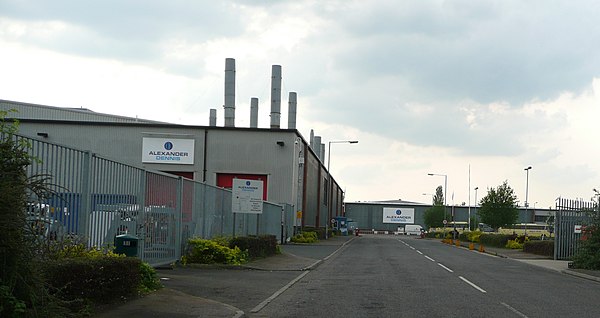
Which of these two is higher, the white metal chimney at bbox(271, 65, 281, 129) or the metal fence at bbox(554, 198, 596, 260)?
the white metal chimney at bbox(271, 65, 281, 129)

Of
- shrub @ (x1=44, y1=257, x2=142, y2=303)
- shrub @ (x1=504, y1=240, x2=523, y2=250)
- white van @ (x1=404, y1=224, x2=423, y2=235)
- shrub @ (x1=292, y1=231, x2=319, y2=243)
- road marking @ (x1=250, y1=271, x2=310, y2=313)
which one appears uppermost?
shrub @ (x1=44, y1=257, x2=142, y2=303)

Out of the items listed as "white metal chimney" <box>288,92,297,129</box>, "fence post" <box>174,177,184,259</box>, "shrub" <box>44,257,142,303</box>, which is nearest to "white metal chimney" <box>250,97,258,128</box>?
"white metal chimney" <box>288,92,297,129</box>

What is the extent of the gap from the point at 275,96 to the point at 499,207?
26.8m

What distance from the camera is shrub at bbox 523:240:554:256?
38.5 m

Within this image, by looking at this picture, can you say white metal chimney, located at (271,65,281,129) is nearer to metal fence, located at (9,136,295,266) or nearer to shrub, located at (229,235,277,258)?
shrub, located at (229,235,277,258)

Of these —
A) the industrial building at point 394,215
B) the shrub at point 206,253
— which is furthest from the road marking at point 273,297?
the industrial building at point 394,215

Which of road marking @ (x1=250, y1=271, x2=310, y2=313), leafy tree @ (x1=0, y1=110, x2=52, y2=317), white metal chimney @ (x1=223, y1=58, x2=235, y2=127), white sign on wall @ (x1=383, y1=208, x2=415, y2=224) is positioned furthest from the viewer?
white sign on wall @ (x1=383, y1=208, x2=415, y2=224)

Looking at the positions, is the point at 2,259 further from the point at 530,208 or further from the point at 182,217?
the point at 530,208

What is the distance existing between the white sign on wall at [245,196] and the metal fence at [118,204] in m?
0.61

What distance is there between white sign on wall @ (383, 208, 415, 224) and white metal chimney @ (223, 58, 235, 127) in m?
83.1

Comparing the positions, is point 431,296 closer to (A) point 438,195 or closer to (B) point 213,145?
(B) point 213,145

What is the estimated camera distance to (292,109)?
73.8 m

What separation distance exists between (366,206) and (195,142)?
99.2 metres

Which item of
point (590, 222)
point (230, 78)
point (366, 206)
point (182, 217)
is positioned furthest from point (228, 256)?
point (366, 206)
